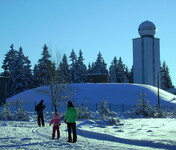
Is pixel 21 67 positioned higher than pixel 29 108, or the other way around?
pixel 21 67

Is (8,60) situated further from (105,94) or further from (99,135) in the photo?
(99,135)

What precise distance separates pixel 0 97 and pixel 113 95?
→ 61.4 ft

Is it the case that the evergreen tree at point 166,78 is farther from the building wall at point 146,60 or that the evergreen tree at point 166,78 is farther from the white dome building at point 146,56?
the white dome building at point 146,56

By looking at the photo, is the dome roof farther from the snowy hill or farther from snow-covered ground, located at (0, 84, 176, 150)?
snow-covered ground, located at (0, 84, 176, 150)

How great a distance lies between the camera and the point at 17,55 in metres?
67.8

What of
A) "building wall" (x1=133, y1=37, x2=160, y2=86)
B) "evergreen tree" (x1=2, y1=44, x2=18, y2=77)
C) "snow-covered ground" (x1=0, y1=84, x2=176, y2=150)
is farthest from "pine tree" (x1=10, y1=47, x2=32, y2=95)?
"snow-covered ground" (x1=0, y1=84, x2=176, y2=150)

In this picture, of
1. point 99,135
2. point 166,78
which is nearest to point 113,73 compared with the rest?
point 166,78

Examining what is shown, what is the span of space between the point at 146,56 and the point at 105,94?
2726 centimetres

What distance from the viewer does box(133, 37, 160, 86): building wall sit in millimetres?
80562

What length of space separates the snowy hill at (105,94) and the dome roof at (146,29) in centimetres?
2216

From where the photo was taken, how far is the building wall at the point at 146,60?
3172 inches

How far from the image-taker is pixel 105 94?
5669 centimetres

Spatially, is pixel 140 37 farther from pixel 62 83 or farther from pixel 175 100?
pixel 62 83

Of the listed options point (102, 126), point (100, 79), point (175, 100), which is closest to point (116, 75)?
point (100, 79)
